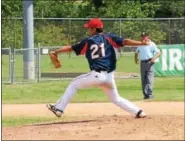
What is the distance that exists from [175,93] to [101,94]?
2.36 meters

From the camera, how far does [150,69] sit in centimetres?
1770

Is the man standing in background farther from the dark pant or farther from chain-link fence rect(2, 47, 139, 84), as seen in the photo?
chain-link fence rect(2, 47, 139, 84)

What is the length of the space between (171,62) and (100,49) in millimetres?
15545

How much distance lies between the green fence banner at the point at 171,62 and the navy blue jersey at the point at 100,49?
595 inches

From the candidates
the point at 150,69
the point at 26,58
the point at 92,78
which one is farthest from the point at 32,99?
the point at 92,78

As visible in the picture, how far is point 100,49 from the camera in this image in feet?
35.1

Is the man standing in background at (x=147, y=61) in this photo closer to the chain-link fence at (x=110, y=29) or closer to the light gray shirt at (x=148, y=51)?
Answer: the light gray shirt at (x=148, y=51)

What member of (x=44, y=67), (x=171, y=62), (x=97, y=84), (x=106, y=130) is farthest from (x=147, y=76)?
(x=44, y=67)

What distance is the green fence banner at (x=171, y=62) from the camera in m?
25.9

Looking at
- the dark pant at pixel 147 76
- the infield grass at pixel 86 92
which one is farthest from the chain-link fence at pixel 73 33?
the dark pant at pixel 147 76

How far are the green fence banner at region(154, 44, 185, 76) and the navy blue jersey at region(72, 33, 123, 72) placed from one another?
1512cm

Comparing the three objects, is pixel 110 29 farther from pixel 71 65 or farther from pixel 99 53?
pixel 99 53

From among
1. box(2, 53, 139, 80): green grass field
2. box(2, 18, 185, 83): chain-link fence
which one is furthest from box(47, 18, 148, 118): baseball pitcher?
box(2, 18, 185, 83): chain-link fence

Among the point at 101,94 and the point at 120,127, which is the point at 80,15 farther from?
the point at 120,127
